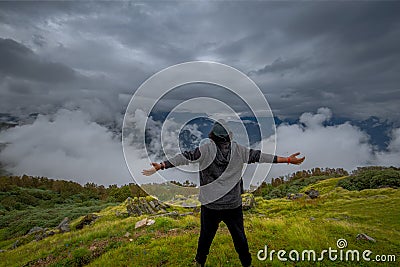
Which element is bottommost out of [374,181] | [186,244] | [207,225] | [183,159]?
[186,244]

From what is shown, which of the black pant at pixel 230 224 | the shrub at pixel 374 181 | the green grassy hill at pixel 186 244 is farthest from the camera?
the shrub at pixel 374 181

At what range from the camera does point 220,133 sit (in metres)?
5.74

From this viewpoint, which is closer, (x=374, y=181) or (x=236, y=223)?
(x=236, y=223)

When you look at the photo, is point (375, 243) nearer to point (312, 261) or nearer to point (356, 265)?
point (356, 265)

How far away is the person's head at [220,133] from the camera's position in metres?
5.74

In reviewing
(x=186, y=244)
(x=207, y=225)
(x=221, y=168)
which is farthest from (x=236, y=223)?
(x=186, y=244)

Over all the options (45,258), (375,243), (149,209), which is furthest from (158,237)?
(149,209)

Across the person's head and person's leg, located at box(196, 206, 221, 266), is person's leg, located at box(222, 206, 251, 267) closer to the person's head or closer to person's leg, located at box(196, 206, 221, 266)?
person's leg, located at box(196, 206, 221, 266)

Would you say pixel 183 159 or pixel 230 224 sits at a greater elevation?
pixel 183 159

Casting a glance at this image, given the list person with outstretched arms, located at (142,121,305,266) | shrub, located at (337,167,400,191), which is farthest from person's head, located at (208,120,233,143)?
shrub, located at (337,167,400,191)

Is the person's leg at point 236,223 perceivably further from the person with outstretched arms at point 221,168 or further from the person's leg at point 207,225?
the person's leg at point 207,225

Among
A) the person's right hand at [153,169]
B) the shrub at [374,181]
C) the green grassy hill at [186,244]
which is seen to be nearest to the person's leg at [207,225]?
the person's right hand at [153,169]

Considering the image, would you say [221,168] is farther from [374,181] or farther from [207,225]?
[374,181]

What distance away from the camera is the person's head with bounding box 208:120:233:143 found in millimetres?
5742
